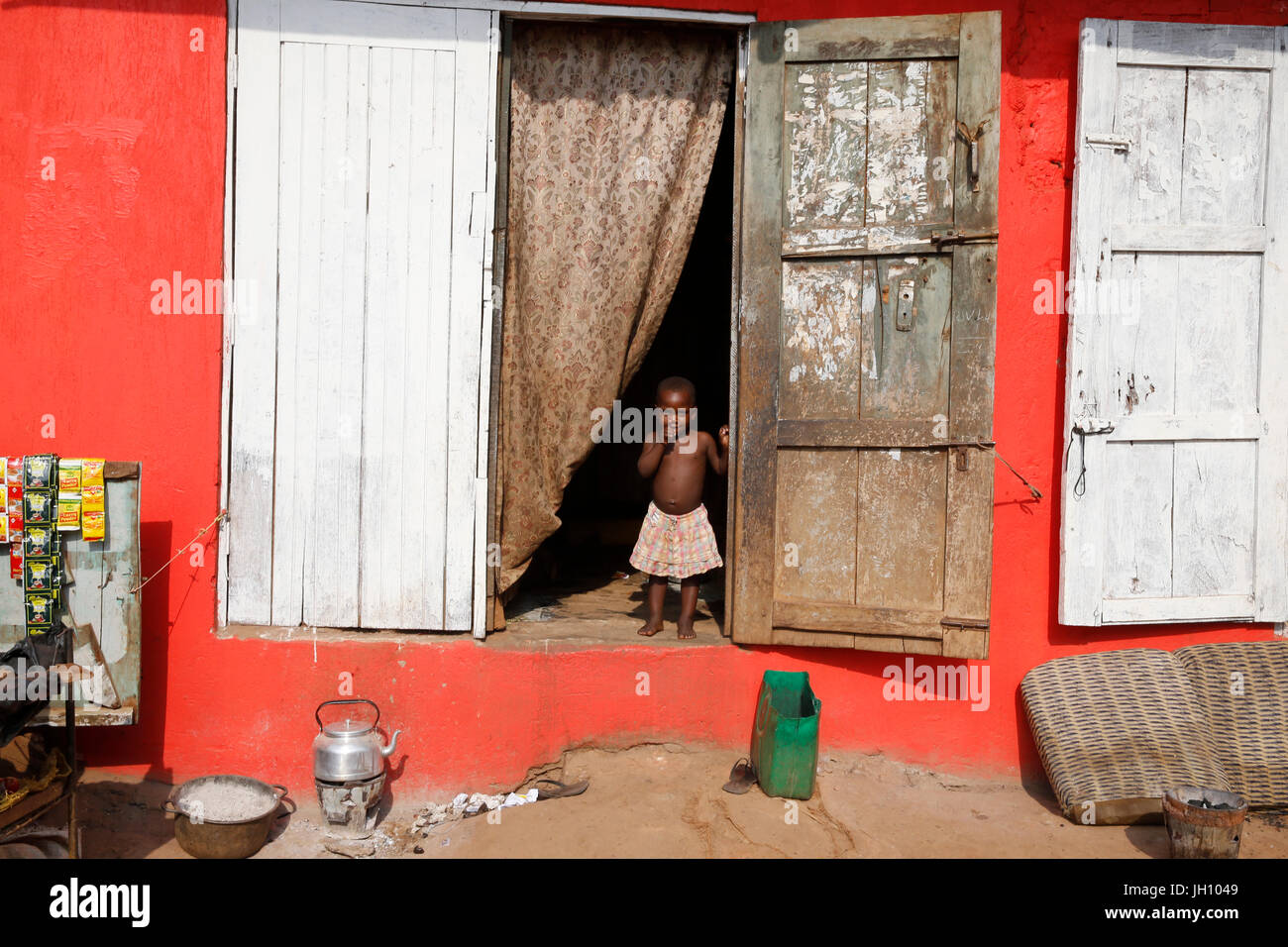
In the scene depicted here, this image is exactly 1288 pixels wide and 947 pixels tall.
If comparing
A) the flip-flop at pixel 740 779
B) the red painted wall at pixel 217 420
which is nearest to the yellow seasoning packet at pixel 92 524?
the red painted wall at pixel 217 420

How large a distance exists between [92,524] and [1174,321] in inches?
169

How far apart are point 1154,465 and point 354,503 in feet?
10.8

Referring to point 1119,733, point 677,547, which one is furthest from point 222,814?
point 1119,733

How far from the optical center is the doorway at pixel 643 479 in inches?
214

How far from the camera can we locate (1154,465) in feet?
13.7

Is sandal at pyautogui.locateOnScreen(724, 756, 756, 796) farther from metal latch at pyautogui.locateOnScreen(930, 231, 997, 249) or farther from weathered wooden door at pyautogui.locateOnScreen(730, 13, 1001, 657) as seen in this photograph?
metal latch at pyautogui.locateOnScreen(930, 231, 997, 249)

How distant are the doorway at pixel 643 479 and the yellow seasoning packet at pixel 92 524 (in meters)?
1.88

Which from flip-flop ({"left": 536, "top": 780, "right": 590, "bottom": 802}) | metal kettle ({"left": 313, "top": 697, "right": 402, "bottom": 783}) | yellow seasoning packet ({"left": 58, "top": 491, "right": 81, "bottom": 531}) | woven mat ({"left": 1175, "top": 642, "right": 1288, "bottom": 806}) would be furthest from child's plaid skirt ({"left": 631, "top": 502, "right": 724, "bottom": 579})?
yellow seasoning packet ({"left": 58, "top": 491, "right": 81, "bottom": 531})

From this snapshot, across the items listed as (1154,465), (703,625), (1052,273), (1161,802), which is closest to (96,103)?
(703,625)

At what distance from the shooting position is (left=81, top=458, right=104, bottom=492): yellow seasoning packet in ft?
12.1

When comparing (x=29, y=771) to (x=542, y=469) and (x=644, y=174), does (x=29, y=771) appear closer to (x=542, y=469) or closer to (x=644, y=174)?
(x=542, y=469)

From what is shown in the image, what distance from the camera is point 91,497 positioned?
3.70 m

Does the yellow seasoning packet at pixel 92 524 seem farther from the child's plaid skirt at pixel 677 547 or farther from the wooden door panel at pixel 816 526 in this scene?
the wooden door panel at pixel 816 526
